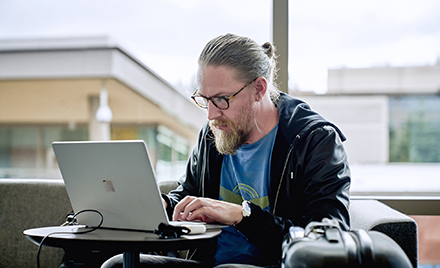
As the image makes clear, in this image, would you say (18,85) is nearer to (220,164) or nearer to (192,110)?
(192,110)

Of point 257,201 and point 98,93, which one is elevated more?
point 98,93

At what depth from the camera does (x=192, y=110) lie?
272cm

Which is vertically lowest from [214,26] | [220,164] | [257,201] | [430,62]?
[257,201]

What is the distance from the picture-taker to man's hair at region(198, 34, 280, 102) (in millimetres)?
1509

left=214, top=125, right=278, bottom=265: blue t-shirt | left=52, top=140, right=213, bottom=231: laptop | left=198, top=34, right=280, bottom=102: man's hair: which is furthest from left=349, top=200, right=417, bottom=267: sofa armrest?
left=52, top=140, right=213, bottom=231: laptop

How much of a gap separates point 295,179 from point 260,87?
1.22 ft

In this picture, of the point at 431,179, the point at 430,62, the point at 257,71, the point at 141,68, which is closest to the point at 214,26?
the point at 141,68

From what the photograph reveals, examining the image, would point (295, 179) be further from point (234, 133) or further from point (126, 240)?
point (126, 240)

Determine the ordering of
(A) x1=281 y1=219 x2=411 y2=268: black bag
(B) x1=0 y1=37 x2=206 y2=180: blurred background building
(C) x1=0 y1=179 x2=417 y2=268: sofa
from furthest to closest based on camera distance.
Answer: (B) x1=0 y1=37 x2=206 y2=180: blurred background building, (C) x1=0 y1=179 x2=417 y2=268: sofa, (A) x1=281 y1=219 x2=411 y2=268: black bag

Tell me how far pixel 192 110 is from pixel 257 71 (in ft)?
3.97

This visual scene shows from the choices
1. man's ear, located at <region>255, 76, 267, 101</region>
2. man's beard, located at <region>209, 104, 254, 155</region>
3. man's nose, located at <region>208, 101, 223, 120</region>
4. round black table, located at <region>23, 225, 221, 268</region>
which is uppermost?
man's ear, located at <region>255, 76, 267, 101</region>

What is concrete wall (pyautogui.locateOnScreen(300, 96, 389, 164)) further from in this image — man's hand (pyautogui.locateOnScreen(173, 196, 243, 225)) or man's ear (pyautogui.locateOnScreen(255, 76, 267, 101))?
man's hand (pyautogui.locateOnScreen(173, 196, 243, 225))

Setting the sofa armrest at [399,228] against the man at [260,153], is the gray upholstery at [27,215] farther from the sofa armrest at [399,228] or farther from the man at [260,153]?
the sofa armrest at [399,228]

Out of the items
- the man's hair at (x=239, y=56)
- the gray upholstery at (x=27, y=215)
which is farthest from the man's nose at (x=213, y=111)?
the gray upholstery at (x=27, y=215)
